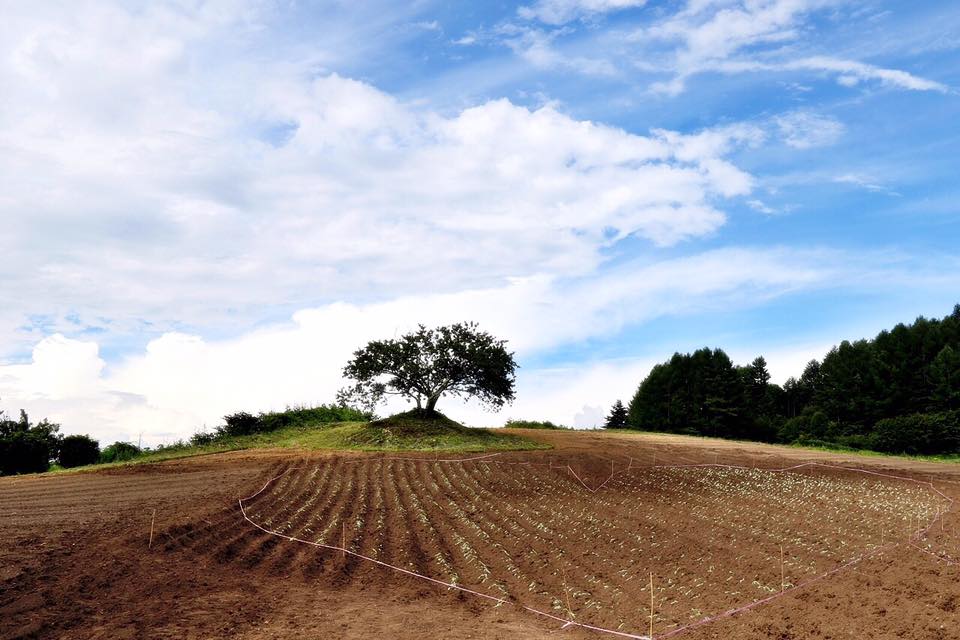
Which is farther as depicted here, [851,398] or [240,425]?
[851,398]

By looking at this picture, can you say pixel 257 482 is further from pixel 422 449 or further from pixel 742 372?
pixel 742 372

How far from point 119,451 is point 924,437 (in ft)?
157

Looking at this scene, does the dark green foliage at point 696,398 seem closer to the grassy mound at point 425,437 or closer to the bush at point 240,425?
the grassy mound at point 425,437

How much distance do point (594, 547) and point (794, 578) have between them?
140 inches

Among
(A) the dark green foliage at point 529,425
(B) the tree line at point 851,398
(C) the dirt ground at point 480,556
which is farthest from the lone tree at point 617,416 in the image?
(C) the dirt ground at point 480,556

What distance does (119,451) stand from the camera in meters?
32.7

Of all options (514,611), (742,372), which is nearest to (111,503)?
(514,611)

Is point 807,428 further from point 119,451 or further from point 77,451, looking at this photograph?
point 77,451

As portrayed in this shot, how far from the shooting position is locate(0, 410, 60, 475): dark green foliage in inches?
1109

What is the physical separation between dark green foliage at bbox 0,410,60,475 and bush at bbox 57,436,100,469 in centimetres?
57

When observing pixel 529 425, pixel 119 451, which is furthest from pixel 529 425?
pixel 119 451

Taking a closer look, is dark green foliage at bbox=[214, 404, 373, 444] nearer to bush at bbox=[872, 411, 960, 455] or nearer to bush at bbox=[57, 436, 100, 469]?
bush at bbox=[57, 436, 100, 469]

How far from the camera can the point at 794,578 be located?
10375 mm

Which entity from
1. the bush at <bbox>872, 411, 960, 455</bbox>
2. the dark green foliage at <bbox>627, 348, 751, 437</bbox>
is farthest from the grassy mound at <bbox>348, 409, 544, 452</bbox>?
the dark green foliage at <bbox>627, 348, 751, 437</bbox>
